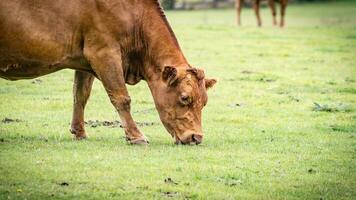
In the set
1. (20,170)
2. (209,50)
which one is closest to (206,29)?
(209,50)

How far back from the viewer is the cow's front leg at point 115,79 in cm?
1165

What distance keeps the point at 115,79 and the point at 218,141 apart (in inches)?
77.1

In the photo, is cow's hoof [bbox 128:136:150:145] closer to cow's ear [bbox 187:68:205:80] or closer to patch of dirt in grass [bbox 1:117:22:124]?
cow's ear [bbox 187:68:205:80]

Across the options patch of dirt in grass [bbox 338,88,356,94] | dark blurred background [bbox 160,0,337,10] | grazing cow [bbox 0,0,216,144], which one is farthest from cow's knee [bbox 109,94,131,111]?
dark blurred background [bbox 160,0,337,10]

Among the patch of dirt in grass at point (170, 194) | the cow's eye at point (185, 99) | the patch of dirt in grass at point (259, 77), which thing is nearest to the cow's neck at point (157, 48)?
the cow's eye at point (185, 99)

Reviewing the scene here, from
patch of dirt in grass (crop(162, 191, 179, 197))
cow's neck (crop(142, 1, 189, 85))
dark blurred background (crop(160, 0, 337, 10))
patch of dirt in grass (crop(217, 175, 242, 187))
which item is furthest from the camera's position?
dark blurred background (crop(160, 0, 337, 10))

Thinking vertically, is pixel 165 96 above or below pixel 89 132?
above

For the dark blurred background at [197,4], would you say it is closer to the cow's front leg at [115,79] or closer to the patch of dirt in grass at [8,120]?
the patch of dirt in grass at [8,120]

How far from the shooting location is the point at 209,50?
24.1 m

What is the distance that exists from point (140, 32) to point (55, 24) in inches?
49.2

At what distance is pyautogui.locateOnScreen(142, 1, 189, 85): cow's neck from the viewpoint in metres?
12.1

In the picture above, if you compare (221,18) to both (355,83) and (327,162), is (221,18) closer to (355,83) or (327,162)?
(355,83)

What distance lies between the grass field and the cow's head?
0.82 ft

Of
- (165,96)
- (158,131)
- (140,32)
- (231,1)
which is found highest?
(140,32)
